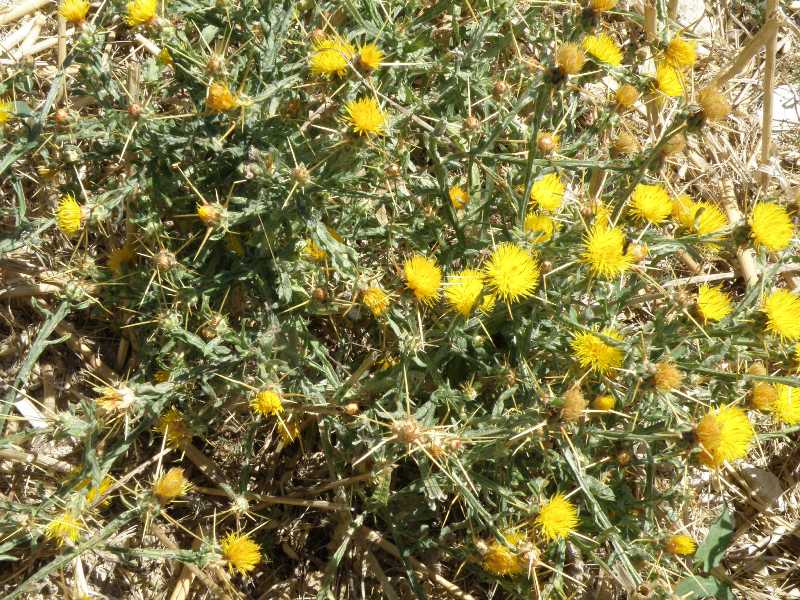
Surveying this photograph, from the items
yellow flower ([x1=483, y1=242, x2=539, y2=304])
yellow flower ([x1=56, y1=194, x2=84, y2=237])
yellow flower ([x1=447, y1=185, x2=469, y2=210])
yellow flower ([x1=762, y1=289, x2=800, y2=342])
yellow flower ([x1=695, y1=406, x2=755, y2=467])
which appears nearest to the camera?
yellow flower ([x1=695, y1=406, x2=755, y2=467])

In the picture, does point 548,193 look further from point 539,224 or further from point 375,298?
point 375,298

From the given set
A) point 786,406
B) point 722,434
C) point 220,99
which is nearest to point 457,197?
point 220,99

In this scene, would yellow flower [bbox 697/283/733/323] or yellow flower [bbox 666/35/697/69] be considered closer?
yellow flower [bbox 697/283/733/323]

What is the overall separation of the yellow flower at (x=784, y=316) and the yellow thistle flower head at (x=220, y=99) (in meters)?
1.56

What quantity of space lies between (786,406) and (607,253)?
74 cm

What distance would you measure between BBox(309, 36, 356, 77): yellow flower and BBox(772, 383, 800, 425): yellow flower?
152 centimetres

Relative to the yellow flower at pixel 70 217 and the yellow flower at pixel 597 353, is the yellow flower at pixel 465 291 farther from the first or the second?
the yellow flower at pixel 70 217

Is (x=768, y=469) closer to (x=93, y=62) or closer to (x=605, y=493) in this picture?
(x=605, y=493)

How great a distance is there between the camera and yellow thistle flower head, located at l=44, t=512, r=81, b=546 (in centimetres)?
194

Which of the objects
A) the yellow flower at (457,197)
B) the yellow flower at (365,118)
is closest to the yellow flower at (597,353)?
the yellow flower at (457,197)

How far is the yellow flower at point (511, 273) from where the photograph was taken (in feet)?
6.02

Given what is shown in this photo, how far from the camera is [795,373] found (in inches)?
84.1

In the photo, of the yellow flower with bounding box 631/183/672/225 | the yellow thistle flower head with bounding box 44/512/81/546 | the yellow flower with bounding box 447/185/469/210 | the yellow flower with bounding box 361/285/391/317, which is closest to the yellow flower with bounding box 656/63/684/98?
the yellow flower with bounding box 631/183/672/225

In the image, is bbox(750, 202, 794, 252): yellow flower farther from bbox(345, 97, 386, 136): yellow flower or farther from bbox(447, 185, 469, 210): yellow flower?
bbox(345, 97, 386, 136): yellow flower
